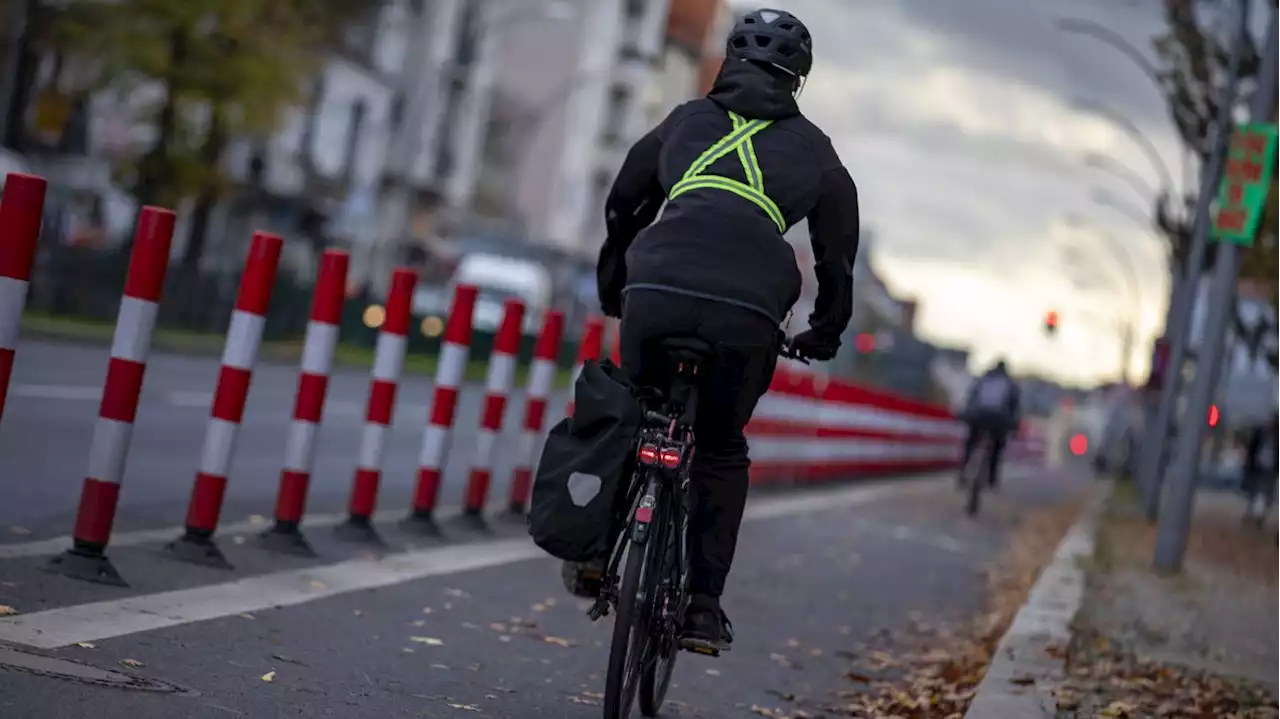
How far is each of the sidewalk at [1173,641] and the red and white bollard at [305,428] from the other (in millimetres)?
3355

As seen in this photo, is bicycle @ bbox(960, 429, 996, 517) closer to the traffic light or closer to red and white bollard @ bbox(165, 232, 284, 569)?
red and white bollard @ bbox(165, 232, 284, 569)

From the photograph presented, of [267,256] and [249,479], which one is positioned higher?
[267,256]

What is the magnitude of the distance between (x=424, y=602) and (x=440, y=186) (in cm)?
6242

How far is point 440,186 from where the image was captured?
70625 millimetres

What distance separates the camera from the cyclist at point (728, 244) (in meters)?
6.09

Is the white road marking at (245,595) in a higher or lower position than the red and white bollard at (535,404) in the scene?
lower

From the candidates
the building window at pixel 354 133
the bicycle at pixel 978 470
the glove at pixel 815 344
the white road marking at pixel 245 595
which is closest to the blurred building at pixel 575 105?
the building window at pixel 354 133

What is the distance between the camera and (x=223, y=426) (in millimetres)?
8648

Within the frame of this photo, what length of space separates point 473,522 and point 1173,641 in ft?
12.5

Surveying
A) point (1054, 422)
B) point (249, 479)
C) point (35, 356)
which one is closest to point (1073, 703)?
point (249, 479)

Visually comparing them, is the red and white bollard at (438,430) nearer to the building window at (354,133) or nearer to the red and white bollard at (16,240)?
the red and white bollard at (16,240)

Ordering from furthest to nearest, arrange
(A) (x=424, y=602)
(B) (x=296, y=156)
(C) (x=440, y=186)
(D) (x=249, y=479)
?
(C) (x=440, y=186)
(B) (x=296, y=156)
(D) (x=249, y=479)
(A) (x=424, y=602)

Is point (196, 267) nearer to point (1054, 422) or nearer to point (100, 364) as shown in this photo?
point (100, 364)

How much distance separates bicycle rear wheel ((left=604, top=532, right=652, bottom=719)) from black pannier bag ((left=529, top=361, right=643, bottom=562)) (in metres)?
0.13
